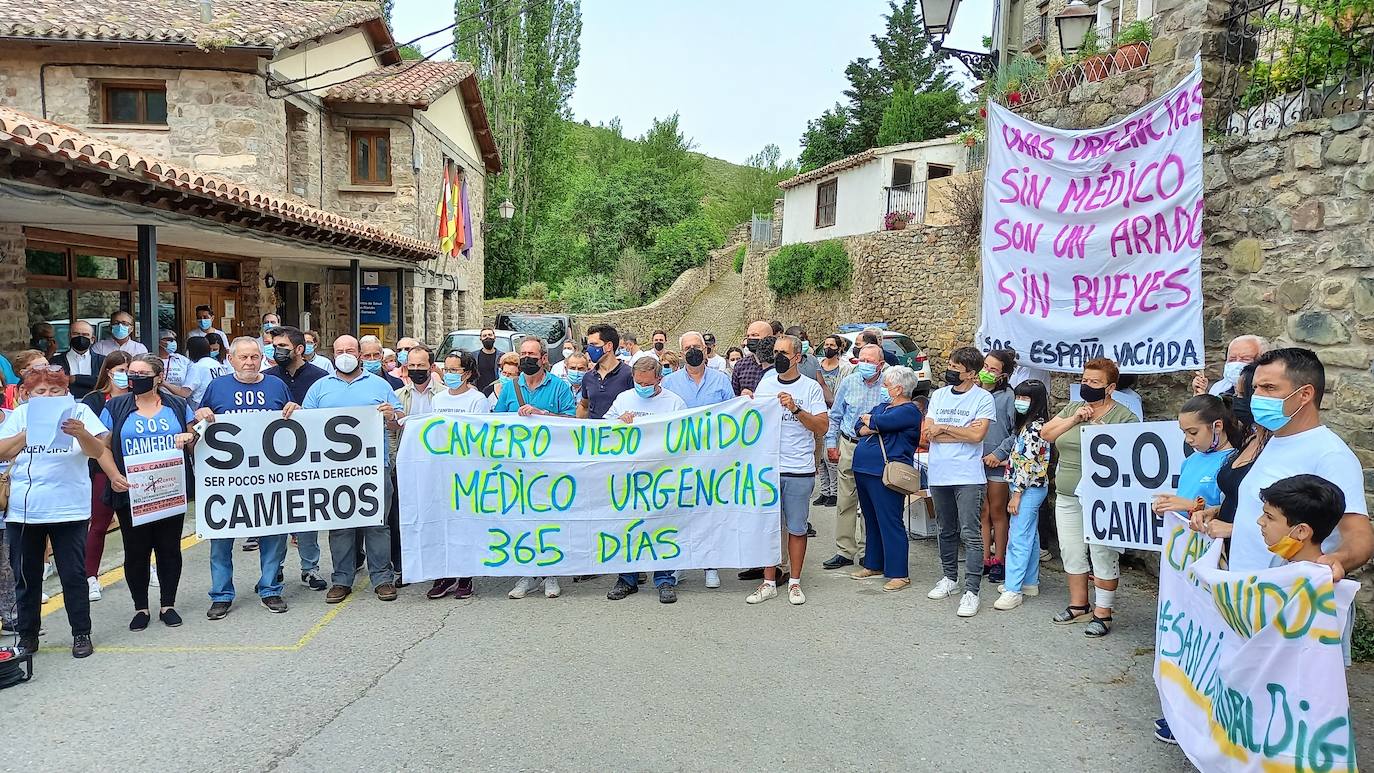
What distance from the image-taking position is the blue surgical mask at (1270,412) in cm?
367

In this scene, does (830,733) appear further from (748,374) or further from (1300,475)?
(748,374)

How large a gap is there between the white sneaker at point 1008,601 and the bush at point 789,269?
26117mm

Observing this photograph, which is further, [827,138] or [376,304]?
[827,138]

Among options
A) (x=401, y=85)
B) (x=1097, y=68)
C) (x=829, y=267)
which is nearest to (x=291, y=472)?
(x=1097, y=68)

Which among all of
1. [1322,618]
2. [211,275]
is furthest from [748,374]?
[211,275]

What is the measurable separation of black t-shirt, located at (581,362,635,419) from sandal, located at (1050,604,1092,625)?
3600 mm

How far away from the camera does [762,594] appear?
6574 mm

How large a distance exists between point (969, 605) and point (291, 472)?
486 cm

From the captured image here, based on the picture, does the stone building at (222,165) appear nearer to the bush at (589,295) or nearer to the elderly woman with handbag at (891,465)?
the elderly woman with handbag at (891,465)

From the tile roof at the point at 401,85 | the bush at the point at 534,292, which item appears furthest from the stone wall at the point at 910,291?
the tile roof at the point at 401,85

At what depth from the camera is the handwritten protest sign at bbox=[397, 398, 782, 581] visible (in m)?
6.57

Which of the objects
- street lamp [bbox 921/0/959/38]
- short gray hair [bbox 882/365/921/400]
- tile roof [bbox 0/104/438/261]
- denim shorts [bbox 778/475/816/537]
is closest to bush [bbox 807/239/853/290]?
tile roof [bbox 0/104/438/261]

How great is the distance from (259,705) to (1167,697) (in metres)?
4.38

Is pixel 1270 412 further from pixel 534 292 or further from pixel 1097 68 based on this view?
pixel 534 292
